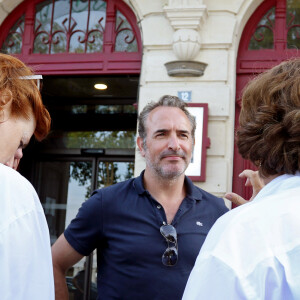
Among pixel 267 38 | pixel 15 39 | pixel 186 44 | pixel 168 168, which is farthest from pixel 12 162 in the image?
pixel 15 39

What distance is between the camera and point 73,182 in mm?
8586

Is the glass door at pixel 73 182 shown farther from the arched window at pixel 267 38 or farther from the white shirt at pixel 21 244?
the white shirt at pixel 21 244

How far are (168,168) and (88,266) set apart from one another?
5308 millimetres

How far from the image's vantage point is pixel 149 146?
3223 millimetres

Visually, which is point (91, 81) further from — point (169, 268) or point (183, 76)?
point (169, 268)

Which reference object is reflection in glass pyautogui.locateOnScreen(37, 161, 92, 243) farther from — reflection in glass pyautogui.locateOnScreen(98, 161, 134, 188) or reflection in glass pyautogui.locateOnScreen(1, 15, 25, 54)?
reflection in glass pyautogui.locateOnScreen(1, 15, 25, 54)

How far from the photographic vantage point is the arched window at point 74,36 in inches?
255

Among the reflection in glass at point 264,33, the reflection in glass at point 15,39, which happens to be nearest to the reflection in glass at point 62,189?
the reflection in glass at point 15,39

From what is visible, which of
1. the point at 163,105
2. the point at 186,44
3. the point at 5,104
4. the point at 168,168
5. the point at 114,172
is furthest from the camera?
the point at 114,172

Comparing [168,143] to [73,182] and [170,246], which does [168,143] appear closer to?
[170,246]

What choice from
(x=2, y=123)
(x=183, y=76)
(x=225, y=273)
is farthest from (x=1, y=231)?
(x=183, y=76)

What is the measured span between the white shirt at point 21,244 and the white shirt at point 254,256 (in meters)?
0.49

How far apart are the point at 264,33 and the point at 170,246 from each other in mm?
4098

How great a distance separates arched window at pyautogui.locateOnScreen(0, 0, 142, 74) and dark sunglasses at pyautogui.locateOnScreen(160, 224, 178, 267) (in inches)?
150
